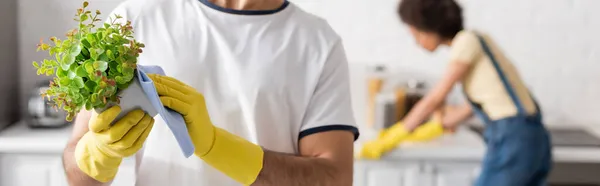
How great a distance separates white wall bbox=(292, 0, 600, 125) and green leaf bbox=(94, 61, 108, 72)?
6.22ft

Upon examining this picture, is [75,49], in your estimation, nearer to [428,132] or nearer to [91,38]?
[91,38]

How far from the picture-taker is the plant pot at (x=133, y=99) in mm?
991

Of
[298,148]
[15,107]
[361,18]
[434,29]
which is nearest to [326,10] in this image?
[361,18]

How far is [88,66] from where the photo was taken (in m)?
0.92

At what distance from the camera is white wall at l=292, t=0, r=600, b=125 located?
9.21ft

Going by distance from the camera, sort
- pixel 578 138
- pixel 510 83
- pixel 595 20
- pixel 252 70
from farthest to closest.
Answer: pixel 595 20, pixel 578 138, pixel 510 83, pixel 252 70

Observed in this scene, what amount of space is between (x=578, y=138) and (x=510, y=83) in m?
0.57

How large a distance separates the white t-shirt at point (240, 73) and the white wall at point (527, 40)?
155cm

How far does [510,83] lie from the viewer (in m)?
2.26

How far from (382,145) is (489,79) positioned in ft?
1.28

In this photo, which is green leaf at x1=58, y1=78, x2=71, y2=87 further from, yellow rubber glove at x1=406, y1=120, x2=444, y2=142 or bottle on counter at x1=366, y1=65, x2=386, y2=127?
bottle on counter at x1=366, y1=65, x2=386, y2=127

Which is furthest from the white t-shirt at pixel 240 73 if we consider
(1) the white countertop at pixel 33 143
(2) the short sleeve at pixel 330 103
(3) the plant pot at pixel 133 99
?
(1) the white countertop at pixel 33 143

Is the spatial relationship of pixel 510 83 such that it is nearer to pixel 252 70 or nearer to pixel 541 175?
pixel 541 175

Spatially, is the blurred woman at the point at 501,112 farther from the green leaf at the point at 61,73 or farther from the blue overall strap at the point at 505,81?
the green leaf at the point at 61,73
